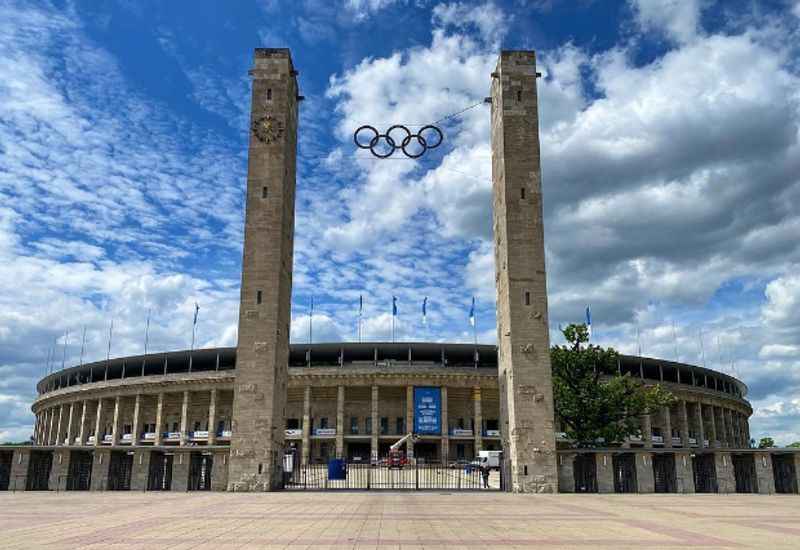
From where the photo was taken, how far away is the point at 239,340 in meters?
38.2

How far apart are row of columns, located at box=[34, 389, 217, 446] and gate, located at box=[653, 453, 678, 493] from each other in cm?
6291

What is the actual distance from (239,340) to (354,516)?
19569 mm

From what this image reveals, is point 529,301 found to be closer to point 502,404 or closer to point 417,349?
point 502,404

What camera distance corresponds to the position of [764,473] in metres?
34.7

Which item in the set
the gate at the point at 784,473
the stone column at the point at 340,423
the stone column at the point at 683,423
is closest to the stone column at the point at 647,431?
the stone column at the point at 683,423

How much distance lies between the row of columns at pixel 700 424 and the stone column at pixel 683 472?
56235mm

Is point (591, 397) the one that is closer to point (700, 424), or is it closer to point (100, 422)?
point (700, 424)

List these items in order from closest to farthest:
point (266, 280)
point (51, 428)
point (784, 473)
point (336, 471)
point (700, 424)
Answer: point (784, 473) → point (266, 280) → point (336, 471) → point (700, 424) → point (51, 428)

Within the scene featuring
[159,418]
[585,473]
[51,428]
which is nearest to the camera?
[585,473]

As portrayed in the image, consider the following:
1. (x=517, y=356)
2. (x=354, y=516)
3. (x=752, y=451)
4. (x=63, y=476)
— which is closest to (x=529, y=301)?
(x=517, y=356)

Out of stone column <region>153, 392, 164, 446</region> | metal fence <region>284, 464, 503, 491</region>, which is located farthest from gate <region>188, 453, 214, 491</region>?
stone column <region>153, 392, 164, 446</region>

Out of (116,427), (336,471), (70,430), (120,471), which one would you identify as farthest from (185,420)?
(120,471)

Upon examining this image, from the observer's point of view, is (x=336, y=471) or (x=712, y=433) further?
(x=712, y=433)

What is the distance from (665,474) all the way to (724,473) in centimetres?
304
